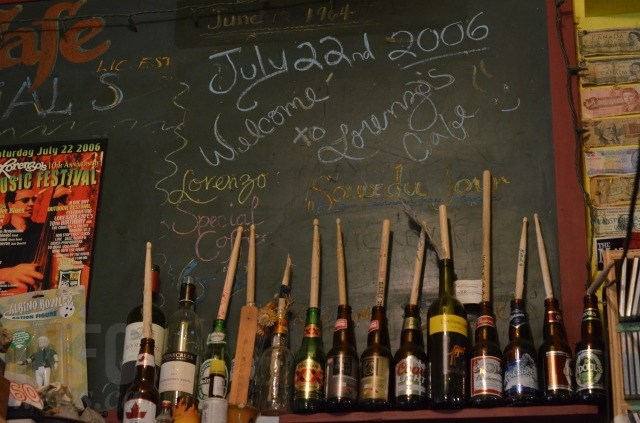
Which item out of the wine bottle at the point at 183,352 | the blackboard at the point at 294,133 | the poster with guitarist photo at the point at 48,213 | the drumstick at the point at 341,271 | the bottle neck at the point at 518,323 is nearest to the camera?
the bottle neck at the point at 518,323

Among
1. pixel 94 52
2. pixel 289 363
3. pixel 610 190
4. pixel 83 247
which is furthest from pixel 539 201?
pixel 94 52

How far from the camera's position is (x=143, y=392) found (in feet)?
8.83

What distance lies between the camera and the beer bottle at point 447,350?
2564 millimetres

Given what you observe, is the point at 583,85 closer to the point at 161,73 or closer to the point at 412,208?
the point at 412,208

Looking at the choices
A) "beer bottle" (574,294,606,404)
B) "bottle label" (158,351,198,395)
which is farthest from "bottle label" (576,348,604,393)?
"bottle label" (158,351,198,395)

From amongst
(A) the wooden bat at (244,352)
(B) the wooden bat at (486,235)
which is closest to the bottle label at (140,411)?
(A) the wooden bat at (244,352)

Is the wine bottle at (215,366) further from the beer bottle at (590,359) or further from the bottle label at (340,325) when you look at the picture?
the beer bottle at (590,359)

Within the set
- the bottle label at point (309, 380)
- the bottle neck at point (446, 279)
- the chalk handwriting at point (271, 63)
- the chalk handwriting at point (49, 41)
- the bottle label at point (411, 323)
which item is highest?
the chalk handwriting at point (49, 41)

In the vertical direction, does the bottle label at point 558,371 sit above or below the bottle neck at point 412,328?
below

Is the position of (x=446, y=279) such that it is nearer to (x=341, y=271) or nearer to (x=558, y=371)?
(x=341, y=271)

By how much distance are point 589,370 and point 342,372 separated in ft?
2.04

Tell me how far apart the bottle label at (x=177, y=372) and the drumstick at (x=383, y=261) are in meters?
0.55

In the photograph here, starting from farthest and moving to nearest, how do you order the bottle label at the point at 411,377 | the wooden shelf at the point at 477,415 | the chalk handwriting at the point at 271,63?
the chalk handwriting at the point at 271,63
the bottle label at the point at 411,377
the wooden shelf at the point at 477,415

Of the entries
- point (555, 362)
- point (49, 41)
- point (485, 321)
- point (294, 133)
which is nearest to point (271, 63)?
point (294, 133)
